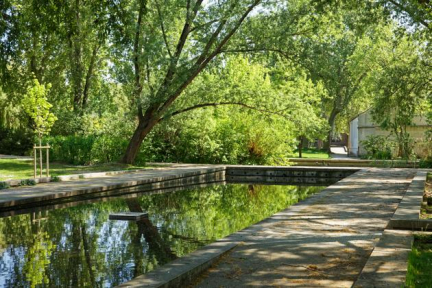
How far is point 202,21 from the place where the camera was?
2338 cm

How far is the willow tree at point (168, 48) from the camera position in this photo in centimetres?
2227

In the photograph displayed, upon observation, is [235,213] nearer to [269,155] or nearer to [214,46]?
[214,46]

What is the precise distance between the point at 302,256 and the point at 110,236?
4560mm

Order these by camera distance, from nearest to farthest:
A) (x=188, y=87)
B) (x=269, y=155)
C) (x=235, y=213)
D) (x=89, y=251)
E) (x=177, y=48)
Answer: (x=89, y=251) < (x=235, y=213) < (x=177, y=48) < (x=188, y=87) < (x=269, y=155)

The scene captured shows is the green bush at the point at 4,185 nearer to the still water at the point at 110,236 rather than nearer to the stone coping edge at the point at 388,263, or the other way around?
the still water at the point at 110,236

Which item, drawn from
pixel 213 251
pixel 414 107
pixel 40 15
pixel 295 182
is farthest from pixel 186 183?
pixel 213 251

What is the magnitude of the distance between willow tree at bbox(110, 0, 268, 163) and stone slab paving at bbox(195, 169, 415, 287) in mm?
13341

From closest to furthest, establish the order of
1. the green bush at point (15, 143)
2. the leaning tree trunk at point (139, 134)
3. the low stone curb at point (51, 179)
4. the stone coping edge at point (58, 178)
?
the low stone curb at point (51, 179)
the stone coping edge at point (58, 178)
the leaning tree trunk at point (139, 134)
the green bush at point (15, 143)

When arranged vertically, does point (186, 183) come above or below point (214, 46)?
below

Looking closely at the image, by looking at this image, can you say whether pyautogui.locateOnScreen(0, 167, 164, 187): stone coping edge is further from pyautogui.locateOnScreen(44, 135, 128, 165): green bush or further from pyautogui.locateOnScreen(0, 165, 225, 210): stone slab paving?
pyautogui.locateOnScreen(44, 135, 128, 165): green bush

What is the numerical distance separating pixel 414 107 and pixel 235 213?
7.43 m

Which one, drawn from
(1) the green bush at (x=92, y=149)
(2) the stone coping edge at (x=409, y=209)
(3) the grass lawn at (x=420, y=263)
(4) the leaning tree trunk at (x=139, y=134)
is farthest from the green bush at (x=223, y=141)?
(3) the grass lawn at (x=420, y=263)

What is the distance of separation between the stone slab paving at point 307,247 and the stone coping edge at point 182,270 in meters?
0.11

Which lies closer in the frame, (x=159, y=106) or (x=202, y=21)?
(x=202, y=21)
